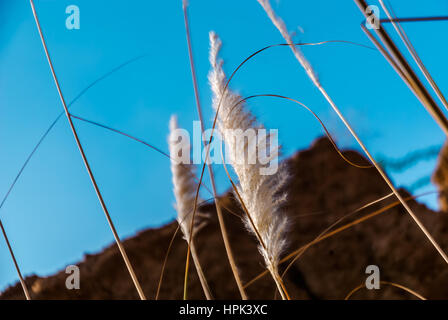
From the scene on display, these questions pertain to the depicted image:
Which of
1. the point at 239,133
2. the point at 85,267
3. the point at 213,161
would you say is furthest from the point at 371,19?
the point at 85,267

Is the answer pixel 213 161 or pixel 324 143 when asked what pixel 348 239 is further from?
pixel 213 161

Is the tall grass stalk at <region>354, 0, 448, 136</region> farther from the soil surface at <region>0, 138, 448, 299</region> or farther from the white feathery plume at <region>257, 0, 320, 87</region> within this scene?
the soil surface at <region>0, 138, 448, 299</region>

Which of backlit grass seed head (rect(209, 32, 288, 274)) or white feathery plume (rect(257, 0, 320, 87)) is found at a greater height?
white feathery plume (rect(257, 0, 320, 87))

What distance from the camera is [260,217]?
0.53 m

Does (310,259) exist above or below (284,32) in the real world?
below

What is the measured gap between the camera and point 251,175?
0.53 meters

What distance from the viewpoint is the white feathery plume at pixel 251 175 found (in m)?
0.53

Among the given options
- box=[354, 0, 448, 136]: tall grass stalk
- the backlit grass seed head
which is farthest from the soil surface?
box=[354, 0, 448, 136]: tall grass stalk

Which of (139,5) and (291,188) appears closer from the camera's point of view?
(139,5)

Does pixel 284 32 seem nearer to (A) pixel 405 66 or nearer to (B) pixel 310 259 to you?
(A) pixel 405 66

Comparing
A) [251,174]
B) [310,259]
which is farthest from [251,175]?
[310,259]

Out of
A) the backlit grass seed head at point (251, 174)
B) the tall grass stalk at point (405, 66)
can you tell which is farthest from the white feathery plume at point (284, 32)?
the tall grass stalk at point (405, 66)

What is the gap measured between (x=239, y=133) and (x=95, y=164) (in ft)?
2.12

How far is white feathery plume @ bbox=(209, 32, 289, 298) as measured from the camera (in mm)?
527
